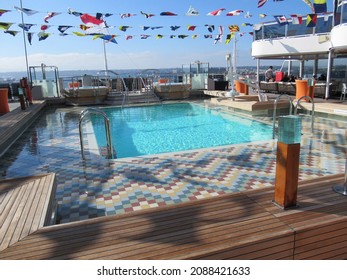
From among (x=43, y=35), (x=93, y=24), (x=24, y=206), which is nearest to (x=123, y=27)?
(x=93, y=24)

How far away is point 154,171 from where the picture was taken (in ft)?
13.9

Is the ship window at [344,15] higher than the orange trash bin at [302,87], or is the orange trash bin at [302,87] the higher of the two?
the ship window at [344,15]

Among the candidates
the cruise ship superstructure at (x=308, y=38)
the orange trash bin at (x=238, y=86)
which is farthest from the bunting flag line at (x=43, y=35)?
the cruise ship superstructure at (x=308, y=38)

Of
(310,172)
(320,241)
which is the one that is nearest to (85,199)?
(320,241)

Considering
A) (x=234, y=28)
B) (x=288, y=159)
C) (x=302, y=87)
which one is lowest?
(x=288, y=159)

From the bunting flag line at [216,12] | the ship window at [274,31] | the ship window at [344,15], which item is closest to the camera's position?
the ship window at [344,15]

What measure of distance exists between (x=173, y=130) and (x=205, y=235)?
6035 mm

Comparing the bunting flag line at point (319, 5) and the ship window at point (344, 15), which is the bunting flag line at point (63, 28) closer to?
the bunting flag line at point (319, 5)

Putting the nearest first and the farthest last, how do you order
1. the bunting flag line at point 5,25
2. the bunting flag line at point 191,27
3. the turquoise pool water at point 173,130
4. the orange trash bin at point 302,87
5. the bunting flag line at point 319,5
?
the turquoise pool water at point 173,130 → the bunting flag line at point 319,5 → the orange trash bin at point 302,87 → the bunting flag line at point 5,25 → the bunting flag line at point 191,27

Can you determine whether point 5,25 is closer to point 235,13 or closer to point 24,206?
point 235,13

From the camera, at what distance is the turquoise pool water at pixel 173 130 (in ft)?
20.9

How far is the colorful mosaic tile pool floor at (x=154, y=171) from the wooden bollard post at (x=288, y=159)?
3.90ft

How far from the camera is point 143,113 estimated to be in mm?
10773
